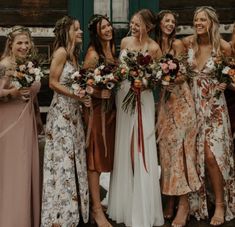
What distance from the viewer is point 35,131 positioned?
5496 millimetres

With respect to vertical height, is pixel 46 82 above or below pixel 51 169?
above

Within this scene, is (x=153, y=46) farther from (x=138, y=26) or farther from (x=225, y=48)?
(x=225, y=48)

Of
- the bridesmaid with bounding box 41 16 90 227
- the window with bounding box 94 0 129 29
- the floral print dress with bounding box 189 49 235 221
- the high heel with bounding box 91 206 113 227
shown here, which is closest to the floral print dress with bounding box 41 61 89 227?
the bridesmaid with bounding box 41 16 90 227

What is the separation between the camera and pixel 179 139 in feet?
Result: 18.5

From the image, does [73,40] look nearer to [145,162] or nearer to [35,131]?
[35,131]

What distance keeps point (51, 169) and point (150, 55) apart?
1.45 metres

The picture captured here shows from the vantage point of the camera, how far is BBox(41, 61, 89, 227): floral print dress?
5.41 m

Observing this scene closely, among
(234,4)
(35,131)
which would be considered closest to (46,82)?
(35,131)

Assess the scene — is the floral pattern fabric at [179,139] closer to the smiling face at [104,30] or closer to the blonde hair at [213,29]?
the blonde hair at [213,29]

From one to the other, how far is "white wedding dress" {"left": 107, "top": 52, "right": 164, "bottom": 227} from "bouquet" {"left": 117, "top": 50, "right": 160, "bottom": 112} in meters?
0.28

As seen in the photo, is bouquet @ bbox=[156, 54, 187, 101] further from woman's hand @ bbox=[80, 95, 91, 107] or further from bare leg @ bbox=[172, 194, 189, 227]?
bare leg @ bbox=[172, 194, 189, 227]

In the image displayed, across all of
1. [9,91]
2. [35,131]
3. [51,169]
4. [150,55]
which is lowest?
[51,169]

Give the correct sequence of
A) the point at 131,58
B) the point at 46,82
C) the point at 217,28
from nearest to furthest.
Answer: the point at 131,58 < the point at 217,28 < the point at 46,82

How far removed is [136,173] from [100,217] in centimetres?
57
